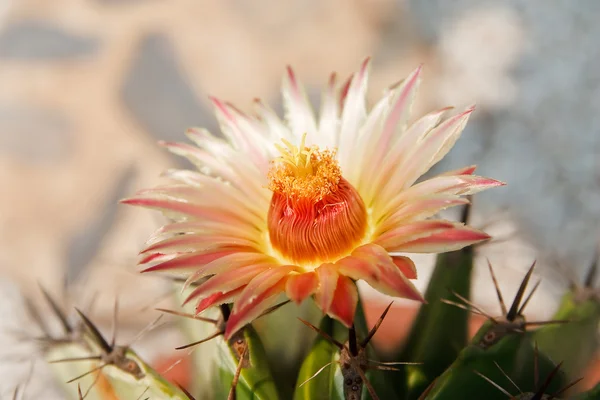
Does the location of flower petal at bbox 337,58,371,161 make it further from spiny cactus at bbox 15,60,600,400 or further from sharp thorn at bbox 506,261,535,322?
sharp thorn at bbox 506,261,535,322

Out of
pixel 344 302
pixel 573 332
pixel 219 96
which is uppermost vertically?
pixel 219 96

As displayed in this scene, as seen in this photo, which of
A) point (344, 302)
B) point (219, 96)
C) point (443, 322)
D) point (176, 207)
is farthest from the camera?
point (219, 96)

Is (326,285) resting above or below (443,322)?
above

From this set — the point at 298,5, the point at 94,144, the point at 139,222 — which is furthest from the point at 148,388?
the point at 298,5

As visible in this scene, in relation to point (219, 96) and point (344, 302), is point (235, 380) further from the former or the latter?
point (219, 96)

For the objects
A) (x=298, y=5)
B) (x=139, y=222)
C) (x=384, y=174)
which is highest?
(x=298, y=5)

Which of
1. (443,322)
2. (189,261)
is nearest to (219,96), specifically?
(443,322)

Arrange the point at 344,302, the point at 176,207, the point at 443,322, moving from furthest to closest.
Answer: the point at 443,322 < the point at 176,207 < the point at 344,302

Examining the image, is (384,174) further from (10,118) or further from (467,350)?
(10,118)

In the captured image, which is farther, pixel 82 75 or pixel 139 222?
pixel 82 75
